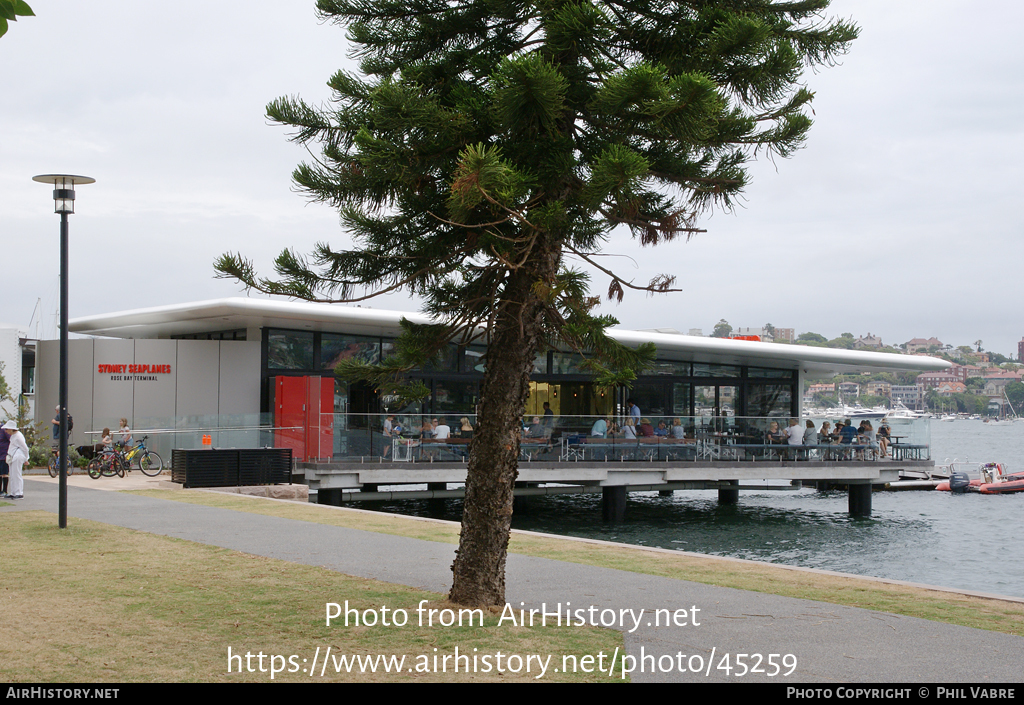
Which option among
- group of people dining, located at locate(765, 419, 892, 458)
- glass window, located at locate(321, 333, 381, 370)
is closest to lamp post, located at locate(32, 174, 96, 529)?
glass window, located at locate(321, 333, 381, 370)

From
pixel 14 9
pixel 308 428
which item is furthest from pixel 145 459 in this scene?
pixel 14 9

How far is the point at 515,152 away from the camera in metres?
7.36

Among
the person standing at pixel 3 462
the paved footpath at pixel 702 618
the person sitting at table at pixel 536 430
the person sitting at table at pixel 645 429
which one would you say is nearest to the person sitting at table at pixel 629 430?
the person sitting at table at pixel 645 429

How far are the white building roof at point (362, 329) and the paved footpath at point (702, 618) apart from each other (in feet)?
29.1

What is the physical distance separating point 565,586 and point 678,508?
21.8 meters

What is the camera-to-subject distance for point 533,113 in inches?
265

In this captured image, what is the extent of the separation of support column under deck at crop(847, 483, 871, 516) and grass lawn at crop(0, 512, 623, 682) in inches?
895

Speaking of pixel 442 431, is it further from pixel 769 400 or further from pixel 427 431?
pixel 769 400

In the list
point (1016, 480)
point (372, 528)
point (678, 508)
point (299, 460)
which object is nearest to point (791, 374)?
point (678, 508)

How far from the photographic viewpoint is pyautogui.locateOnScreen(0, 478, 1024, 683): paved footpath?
6039 mm

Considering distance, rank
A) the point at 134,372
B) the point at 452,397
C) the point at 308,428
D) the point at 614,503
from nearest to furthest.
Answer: the point at 308,428
the point at 614,503
the point at 134,372
the point at 452,397

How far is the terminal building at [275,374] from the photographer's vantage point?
23391mm

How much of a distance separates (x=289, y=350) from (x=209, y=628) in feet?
69.4

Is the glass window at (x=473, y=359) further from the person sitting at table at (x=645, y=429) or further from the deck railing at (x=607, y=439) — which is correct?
the person sitting at table at (x=645, y=429)
